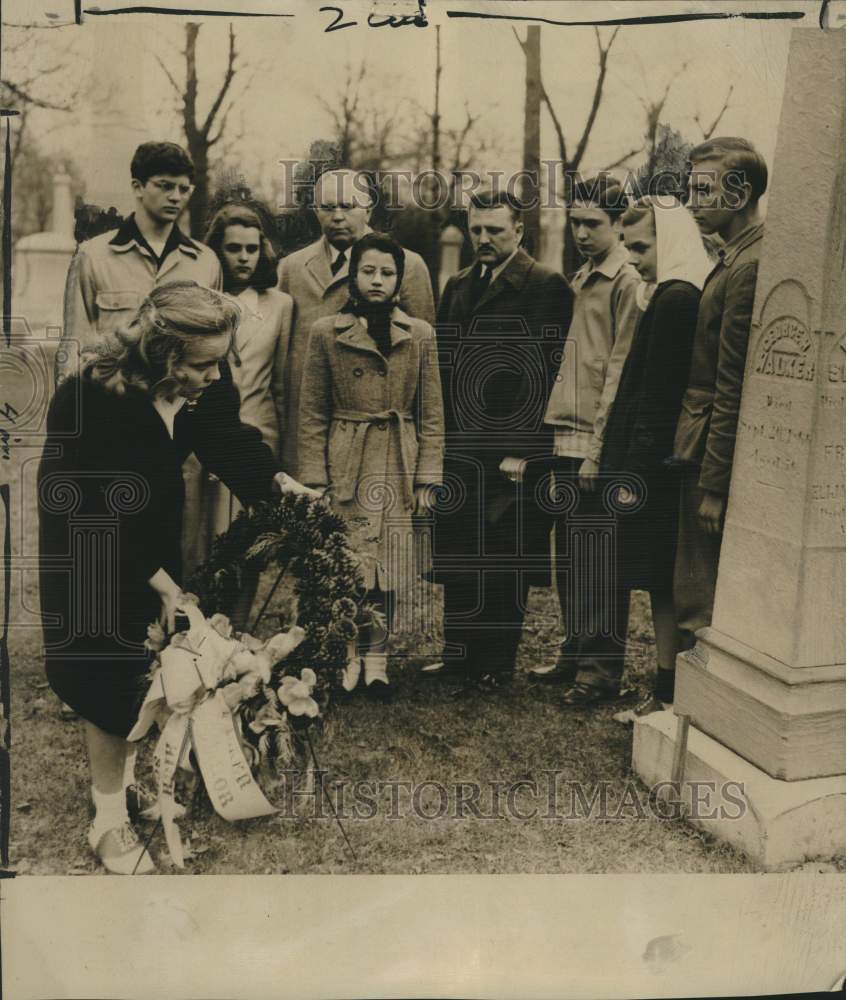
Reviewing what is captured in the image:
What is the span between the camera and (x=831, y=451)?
128 inches

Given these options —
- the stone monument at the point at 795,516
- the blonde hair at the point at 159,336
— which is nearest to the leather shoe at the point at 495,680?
the stone monument at the point at 795,516

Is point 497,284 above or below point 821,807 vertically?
above

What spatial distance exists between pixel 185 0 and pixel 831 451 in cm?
262

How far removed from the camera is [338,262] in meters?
3.47

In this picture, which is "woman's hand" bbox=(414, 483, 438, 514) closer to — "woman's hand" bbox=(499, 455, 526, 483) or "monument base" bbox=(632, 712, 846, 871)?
"woman's hand" bbox=(499, 455, 526, 483)

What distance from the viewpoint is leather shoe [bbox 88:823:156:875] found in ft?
11.6

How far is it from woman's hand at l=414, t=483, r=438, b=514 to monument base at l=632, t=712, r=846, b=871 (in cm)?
113

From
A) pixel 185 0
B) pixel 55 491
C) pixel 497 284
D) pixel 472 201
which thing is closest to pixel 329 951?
pixel 55 491

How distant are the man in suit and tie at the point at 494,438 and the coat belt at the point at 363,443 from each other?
0.13m

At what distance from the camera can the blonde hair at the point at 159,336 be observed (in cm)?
344

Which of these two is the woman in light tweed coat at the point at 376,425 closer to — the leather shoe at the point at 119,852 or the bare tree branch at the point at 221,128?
the bare tree branch at the point at 221,128

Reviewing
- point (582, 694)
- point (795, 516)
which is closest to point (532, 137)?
point (795, 516)

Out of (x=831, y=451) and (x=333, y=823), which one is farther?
(x=333, y=823)

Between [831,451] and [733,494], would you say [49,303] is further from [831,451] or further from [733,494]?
[831,451]
